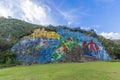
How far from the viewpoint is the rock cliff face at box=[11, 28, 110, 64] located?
3116cm

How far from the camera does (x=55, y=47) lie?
1259 inches

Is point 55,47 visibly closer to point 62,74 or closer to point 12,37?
point 12,37

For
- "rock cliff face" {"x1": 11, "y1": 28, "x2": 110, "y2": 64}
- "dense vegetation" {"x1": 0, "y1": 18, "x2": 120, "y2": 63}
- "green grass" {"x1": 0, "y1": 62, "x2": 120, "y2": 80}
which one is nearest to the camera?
"green grass" {"x1": 0, "y1": 62, "x2": 120, "y2": 80}

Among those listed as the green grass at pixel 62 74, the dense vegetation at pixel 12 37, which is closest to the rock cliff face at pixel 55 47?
the dense vegetation at pixel 12 37

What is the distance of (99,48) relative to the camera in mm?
35344

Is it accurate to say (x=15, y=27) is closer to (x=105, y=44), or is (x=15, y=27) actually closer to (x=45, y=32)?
(x=45, y=32)

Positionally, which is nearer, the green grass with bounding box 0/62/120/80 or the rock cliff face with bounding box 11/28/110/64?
the green grass with bounding box 0/62/120/80

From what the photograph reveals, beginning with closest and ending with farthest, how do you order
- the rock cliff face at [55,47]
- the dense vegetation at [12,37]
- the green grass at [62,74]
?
the green grass at [62,74]
the dense vegetation at [12,37]
the rock cliff face at [55,47]

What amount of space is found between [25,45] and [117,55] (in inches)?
641

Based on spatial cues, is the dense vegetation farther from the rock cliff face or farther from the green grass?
the green grass

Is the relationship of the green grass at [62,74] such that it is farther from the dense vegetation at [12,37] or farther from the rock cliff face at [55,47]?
the rock cliff face at [55,47]

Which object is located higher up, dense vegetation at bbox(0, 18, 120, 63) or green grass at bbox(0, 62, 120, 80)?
dense vegetation at bbox(0, 18, 120, 63)

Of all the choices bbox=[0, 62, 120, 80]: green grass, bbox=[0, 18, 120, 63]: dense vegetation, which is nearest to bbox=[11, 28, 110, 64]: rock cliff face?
bbox=[0, 18, 120, 63]: dense vegetation

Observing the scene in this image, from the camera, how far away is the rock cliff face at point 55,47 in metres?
31.2
